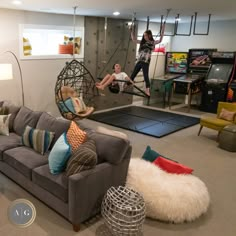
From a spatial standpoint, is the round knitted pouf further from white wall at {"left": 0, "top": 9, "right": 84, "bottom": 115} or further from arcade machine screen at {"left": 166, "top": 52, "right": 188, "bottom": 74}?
arcade machine screen at {"left": 166, "top": 52, "right": 188, "bottom": 74}

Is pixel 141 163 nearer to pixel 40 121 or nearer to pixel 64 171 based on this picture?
pixel 64 171

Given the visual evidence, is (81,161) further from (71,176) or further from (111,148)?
(111,148)

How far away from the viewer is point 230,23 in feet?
25.3

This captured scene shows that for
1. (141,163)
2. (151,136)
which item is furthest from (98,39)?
(141,163)

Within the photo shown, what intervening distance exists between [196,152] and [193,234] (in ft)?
7.82

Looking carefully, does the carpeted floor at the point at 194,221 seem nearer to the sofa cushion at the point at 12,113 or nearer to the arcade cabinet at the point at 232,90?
the sofa cushion at the point at 12,113

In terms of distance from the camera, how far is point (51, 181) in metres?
2.73

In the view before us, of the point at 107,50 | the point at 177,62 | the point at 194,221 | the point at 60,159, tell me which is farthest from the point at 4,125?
the point at 177,62

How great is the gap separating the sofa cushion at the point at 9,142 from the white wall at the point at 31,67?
1.97 meters

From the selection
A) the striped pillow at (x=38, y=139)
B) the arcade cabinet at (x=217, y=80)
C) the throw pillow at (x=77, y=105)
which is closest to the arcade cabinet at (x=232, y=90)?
the arcade cabinet at (x=217, y=80)

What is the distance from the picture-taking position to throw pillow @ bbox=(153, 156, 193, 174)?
3.21 metres

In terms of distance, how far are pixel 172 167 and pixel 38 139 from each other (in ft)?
5.81

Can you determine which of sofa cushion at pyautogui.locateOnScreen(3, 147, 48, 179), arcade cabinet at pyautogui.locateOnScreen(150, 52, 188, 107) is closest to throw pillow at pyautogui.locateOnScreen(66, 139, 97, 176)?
sofa cushion at pyautogui.locateOnScreen(3, 147, 48, 179)

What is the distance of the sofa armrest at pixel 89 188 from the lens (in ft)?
8.16
